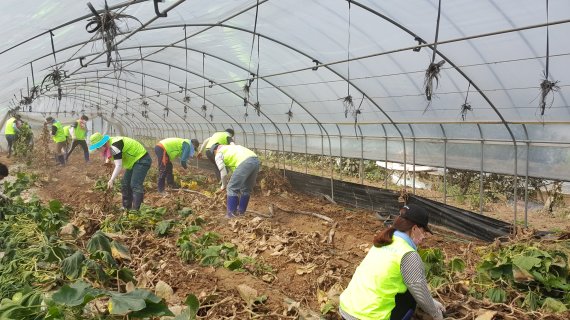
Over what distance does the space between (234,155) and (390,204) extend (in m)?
3.82

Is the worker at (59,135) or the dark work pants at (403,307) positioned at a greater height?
the worker at (59,135)

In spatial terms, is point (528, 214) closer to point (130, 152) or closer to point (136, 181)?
point (136, 181)

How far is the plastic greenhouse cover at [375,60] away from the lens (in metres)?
6.62

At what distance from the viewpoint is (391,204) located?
31.5ft

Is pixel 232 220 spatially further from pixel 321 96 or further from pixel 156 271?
pixel 321 96

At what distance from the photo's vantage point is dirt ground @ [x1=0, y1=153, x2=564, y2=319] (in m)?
3.87

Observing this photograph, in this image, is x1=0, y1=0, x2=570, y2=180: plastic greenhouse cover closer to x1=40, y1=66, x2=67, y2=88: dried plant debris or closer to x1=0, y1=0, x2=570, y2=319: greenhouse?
x1=0, y1=0, x2=570, y2=319: greenhouse

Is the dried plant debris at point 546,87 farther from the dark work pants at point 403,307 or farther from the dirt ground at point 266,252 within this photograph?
the dark work pants at point 403,307

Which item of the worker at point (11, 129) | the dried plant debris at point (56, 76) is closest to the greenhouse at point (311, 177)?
the dried plant debris at point (56, 76)

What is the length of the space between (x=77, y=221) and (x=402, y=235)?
461cm

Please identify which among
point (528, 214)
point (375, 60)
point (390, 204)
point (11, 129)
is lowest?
point (528, 214)

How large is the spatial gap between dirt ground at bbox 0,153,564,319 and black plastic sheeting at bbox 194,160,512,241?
264mm

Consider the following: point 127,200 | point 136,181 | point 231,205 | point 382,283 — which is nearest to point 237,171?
point 231,205

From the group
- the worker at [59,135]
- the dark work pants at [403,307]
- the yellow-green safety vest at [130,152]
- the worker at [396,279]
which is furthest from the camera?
the worker at [59,135]
